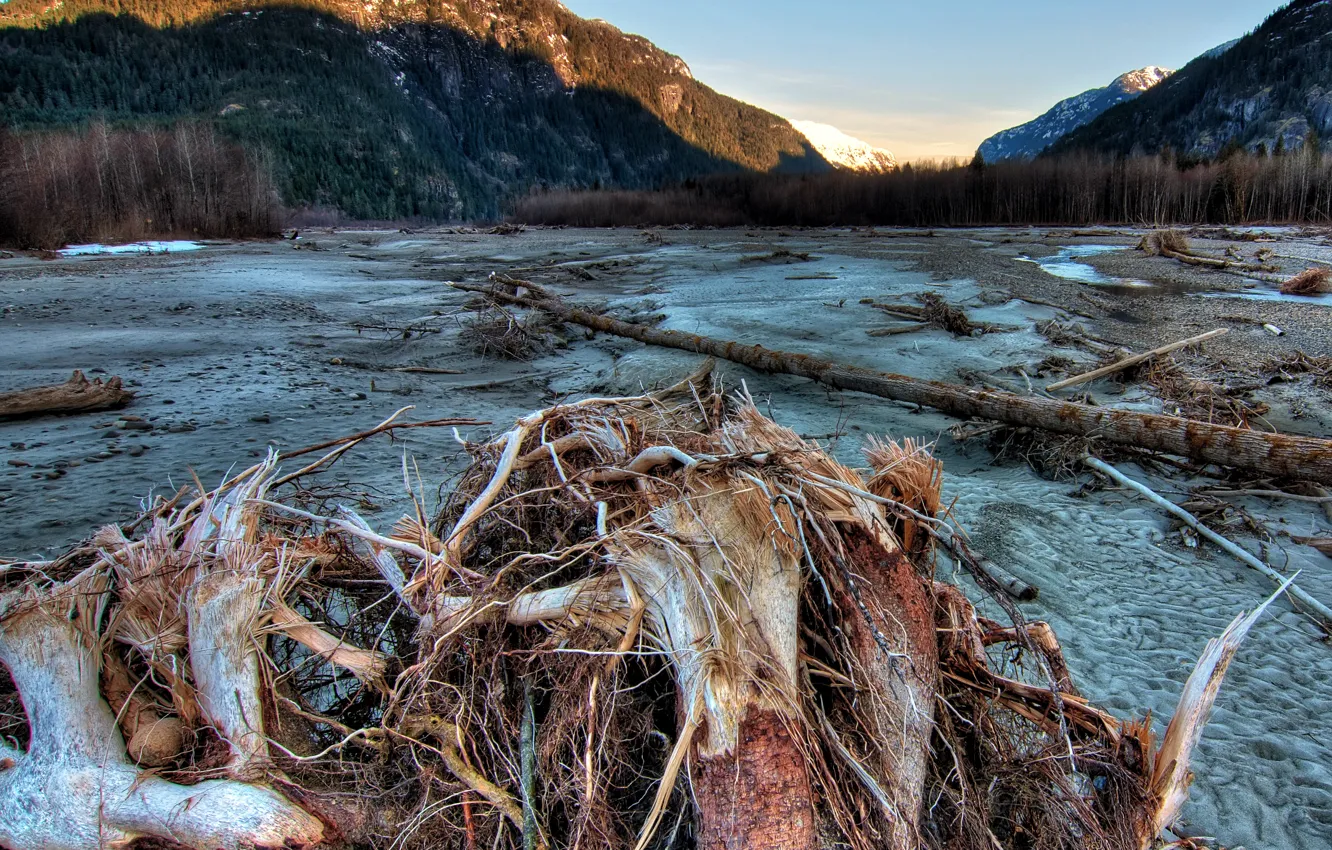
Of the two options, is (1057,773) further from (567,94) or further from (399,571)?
(567,94)

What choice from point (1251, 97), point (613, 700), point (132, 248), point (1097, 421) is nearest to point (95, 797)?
point (613, 700)

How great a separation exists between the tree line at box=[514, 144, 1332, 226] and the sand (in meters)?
26.9

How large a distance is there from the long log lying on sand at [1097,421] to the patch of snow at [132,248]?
1150 inches

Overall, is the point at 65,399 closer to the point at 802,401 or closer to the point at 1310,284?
the point at 802,401

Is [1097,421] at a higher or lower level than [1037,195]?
lower

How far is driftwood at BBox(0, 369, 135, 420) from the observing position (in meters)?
6.35

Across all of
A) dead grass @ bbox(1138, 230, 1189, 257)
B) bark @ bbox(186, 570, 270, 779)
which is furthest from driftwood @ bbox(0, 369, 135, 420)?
dead grass @ bbox(1138, 230, 1189, 257)

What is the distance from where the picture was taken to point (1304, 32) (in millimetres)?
106500

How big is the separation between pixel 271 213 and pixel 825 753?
46593 mm

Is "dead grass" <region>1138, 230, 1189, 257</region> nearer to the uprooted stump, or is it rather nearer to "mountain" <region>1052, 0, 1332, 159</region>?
the uprooted stump

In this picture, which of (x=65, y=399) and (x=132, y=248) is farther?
(x=132, y=248)

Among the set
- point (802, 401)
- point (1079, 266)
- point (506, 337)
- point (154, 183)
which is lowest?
point (802, 401)

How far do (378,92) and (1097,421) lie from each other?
157556 millimetres

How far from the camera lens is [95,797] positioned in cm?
163
